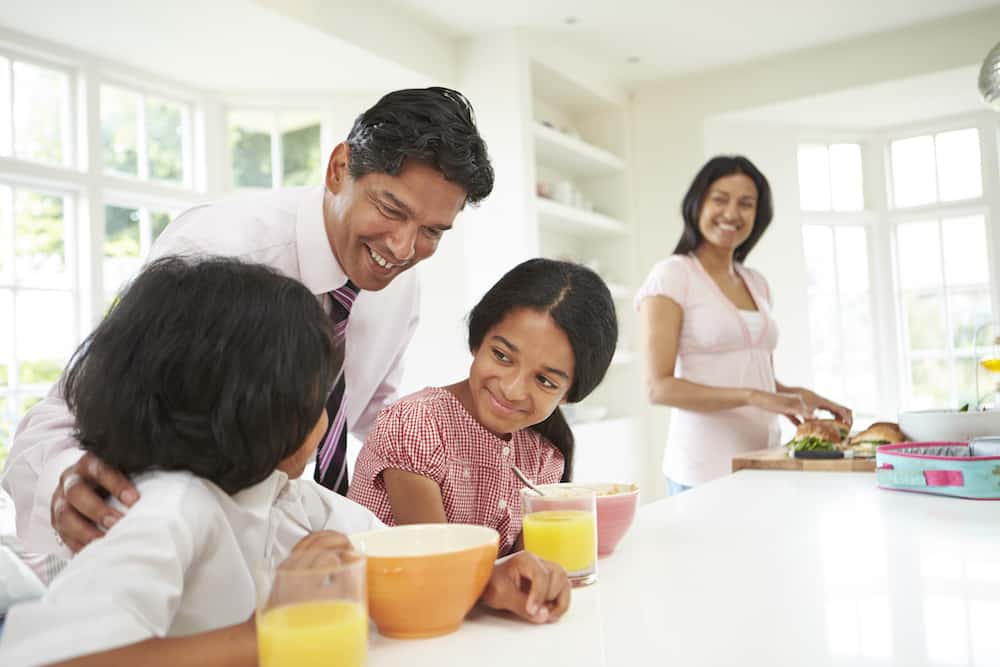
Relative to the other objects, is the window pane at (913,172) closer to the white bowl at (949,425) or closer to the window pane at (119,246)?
the white bowl at (949,425)

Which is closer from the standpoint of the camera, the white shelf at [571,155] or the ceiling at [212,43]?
the ceiling at [212,43]

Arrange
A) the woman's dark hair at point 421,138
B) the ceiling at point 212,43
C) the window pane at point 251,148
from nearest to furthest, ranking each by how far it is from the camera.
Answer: the woman's dark hair at point 421,138
the ceiling at point 212,43
the window pane at point 251,148

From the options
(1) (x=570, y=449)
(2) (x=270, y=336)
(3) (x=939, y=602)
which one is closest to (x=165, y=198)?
(1) (x=570, y=449)

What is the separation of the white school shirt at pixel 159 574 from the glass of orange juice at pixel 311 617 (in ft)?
0.30

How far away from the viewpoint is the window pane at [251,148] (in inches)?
172

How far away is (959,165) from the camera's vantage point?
5.58m

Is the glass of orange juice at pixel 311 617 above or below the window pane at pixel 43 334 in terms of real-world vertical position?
below

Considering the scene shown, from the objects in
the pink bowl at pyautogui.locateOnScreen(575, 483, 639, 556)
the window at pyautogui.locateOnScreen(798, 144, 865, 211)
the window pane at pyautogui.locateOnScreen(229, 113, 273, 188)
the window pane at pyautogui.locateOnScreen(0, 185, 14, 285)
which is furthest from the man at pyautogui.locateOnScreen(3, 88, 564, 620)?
the window at pyautogui.locateOnScreen(798, 144, 865, 211)

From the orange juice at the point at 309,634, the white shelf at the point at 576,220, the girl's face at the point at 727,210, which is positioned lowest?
the orange juice at the point at 309,634

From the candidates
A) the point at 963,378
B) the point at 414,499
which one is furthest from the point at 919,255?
the point at 414,499

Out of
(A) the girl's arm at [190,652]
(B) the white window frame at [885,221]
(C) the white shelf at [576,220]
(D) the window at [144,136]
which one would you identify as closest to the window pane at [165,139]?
(D) the window at [144,136]

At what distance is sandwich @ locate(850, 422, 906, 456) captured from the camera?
6.67 ft

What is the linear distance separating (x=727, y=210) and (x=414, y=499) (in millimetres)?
1657

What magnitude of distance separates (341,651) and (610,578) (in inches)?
17.6
